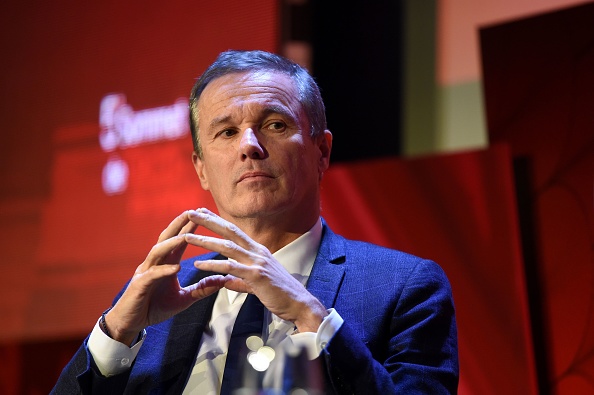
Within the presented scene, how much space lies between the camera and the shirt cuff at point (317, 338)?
5.32ft

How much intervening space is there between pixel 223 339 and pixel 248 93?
25.6 inches

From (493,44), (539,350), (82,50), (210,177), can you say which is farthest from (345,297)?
(82,50)

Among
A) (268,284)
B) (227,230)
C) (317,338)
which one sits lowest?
(317,338)

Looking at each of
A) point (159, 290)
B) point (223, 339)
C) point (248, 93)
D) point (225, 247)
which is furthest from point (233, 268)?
point (248, 93)

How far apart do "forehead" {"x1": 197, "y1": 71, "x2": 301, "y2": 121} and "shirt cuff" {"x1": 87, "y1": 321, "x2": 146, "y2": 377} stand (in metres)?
0.66

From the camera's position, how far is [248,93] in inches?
84.0

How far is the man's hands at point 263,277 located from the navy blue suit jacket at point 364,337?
0.08 m

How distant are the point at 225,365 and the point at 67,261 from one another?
1780 mm

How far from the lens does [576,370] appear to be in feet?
8.09

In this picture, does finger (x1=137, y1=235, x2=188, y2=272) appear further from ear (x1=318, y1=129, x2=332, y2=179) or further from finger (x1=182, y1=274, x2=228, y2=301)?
ear (x1=318, y1=129, x2=332, y2=179)

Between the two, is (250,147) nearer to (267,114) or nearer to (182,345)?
(267,114)

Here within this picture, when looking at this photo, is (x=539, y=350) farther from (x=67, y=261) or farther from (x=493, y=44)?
(x=67, y=261)

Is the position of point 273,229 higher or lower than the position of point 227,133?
lower

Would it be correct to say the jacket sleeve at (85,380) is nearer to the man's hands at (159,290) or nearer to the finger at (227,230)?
the man's hands at (159,290)
